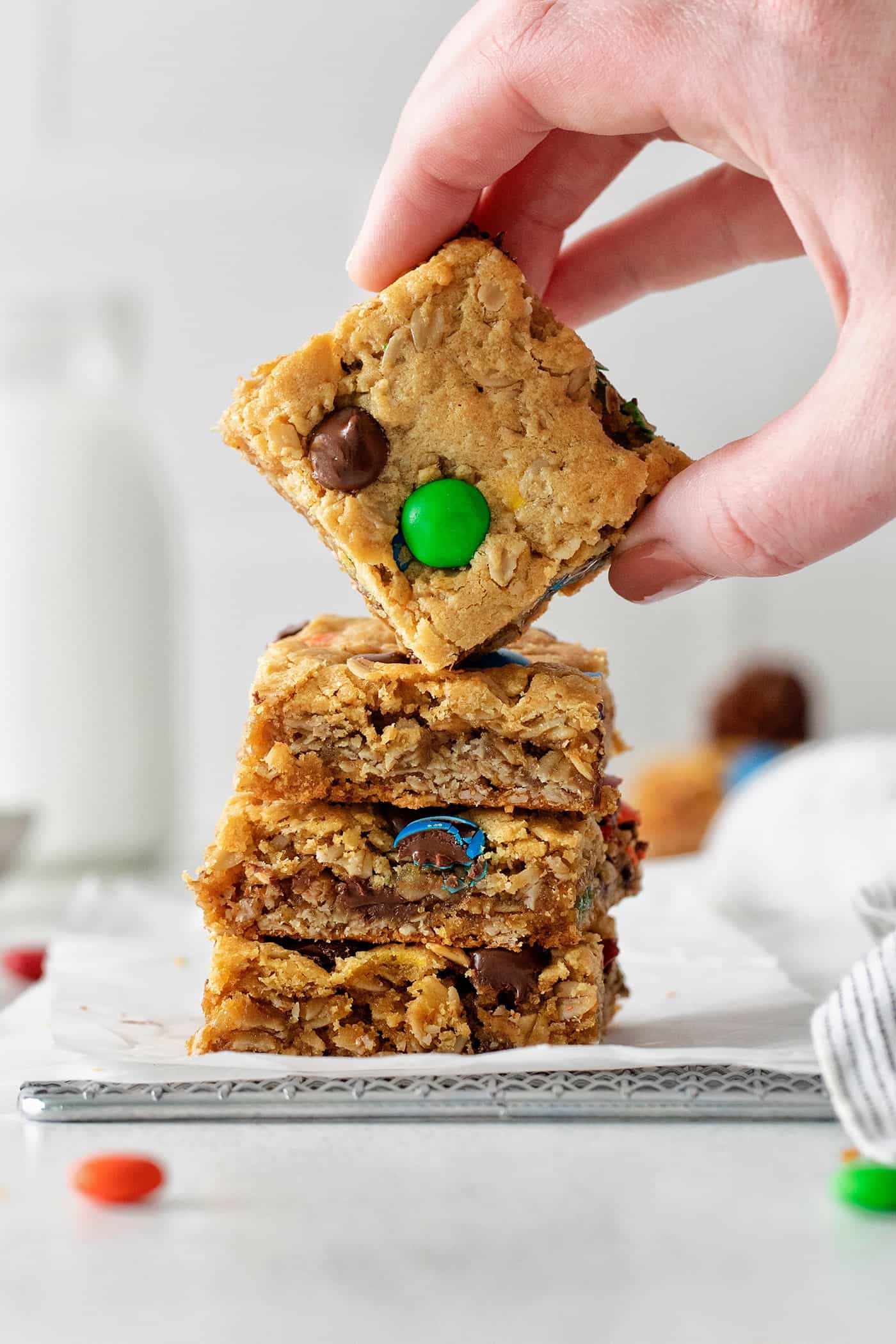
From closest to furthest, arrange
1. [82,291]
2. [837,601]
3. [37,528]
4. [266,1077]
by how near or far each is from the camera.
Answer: [266,1077]
[37,528]
[82,291]
[837,601]

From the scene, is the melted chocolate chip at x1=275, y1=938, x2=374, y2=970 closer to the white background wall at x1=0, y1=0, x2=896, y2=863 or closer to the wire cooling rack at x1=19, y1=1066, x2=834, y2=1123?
the wire cooling rack at x1=19, y1=1066, x2=834, y2=1123

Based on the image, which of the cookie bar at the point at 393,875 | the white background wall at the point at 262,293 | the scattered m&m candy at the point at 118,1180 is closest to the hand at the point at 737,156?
the cookie bar at the point at 393,875

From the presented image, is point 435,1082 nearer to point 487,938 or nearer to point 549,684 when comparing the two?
point 487,938

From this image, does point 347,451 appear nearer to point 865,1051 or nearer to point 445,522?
point 445,522

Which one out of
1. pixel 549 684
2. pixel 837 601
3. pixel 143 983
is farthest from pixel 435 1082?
pixel 837 601

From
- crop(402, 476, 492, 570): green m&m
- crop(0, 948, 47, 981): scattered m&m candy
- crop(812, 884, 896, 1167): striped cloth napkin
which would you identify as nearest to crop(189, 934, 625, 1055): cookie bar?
crop(812, 884, 896, 1167): striped cloth napkin

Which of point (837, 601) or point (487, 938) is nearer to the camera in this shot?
point (487, 938)
